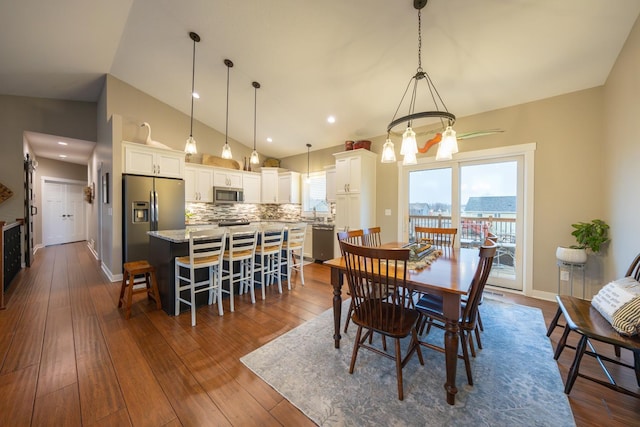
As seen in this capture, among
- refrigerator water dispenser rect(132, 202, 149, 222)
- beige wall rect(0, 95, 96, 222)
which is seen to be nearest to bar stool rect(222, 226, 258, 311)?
refrigerator water dispenser rect(132, 202, 149, 222)

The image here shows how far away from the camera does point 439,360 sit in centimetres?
197

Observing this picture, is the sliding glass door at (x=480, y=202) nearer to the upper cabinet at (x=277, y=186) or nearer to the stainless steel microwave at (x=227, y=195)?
the upper cabinet at (x=277, y=186)

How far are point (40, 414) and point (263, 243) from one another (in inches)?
86.3

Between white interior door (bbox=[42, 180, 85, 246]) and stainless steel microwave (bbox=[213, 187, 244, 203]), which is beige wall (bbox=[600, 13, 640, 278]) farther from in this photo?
white interior door (bbox=[42, 180, 85, 246])

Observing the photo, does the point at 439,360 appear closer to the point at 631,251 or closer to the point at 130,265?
the point at 631,251

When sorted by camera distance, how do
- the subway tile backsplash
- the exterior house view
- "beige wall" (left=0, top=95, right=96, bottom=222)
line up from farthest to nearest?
1. the subway tile backsplash
2. "beige wall" (left=0, top=95, right=96, bottom=222)
3. the exterior house view

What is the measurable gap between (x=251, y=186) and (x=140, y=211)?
8.44 ft

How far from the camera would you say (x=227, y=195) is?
18.2 ft

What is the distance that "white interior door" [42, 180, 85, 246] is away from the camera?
23.4 feet

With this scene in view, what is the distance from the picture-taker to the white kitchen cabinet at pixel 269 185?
6.21 meters

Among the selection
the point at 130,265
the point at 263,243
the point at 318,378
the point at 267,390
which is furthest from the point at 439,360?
the point at 130,265

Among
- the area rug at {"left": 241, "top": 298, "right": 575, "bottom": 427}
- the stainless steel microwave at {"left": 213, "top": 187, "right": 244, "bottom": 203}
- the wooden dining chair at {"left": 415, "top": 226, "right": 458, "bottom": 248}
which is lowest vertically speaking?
the area rug at {"left": 241, "top": 298, "right": 575, "bottom": 427}

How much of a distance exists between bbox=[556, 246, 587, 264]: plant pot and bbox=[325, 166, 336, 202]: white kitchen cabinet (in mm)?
3616

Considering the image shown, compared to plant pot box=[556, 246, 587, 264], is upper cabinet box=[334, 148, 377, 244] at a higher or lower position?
higher
